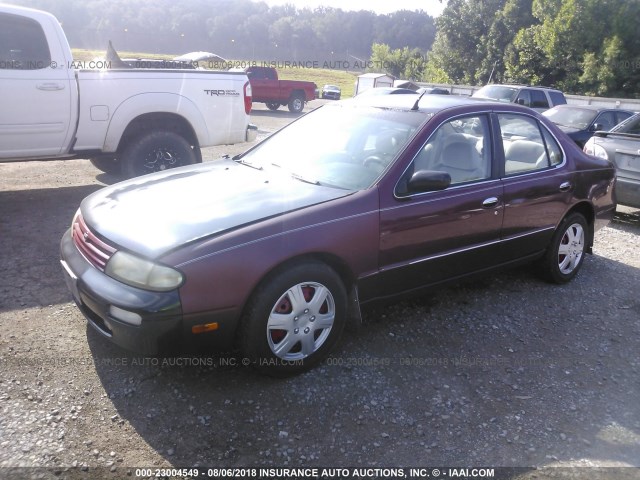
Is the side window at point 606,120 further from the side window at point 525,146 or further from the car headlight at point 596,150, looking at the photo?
the side window at point 525,146

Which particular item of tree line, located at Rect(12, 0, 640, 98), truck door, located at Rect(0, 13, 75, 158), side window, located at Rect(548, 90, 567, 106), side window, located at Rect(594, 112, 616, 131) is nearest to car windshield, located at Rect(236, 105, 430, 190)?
truck door, located at Rect(0, 13, 75, 158)

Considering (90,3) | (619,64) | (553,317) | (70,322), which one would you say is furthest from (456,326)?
(90,3)

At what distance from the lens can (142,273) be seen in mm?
2770

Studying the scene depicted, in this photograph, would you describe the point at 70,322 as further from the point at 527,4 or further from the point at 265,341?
the point at 527,4

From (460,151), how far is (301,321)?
72.6 inches

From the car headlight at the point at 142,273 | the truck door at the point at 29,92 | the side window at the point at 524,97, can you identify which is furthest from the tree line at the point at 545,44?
the car headlight at the point at 142,273

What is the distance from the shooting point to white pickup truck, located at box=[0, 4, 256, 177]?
5.92 m

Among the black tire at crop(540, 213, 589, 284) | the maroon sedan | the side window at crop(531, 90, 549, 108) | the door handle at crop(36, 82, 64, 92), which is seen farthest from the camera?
the side window at crop(531, 90, 549, 108)

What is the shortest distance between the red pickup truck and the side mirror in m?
20.7

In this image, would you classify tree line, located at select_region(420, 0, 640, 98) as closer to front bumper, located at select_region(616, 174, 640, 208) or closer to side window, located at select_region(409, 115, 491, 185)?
front bumper, located at select_region(616, 174, 640, 208)

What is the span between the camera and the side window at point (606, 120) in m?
11.6

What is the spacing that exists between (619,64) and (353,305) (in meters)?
29.5

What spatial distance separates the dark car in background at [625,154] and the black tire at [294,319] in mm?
5305

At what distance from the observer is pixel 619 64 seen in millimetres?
27047
